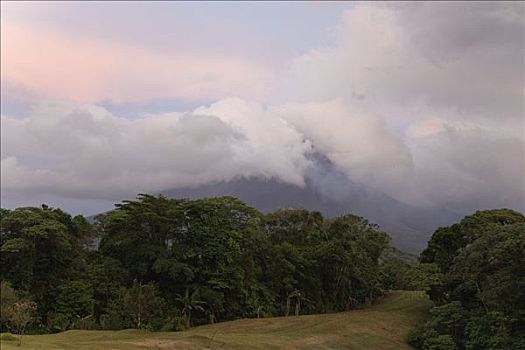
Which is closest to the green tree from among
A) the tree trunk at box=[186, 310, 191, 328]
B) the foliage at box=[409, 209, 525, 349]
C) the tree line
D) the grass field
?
the tree line

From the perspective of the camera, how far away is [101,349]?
29.4 metres

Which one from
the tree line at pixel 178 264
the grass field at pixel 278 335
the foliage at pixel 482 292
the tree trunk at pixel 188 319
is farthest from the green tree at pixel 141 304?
the foliage at pixel 482 292

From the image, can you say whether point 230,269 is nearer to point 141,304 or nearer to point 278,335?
point 141,304

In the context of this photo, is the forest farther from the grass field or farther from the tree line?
the grass field

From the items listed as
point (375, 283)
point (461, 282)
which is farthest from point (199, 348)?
point (375, 283)

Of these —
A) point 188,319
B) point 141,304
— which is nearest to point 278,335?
point 188,319

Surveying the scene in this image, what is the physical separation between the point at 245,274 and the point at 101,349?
29.1m

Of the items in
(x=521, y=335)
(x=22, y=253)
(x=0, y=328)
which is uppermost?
(x=22, y=253)

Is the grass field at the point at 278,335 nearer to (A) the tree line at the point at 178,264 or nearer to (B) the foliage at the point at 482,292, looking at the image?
(A) the tree line at the point at 178,264

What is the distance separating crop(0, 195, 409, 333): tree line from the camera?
46.7 meters

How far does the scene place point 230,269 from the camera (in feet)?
178

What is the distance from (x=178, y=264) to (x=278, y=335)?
13.3 m

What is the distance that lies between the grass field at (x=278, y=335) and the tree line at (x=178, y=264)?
13.0 feet

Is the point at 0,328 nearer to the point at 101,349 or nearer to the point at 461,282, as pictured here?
the point at 101,349
